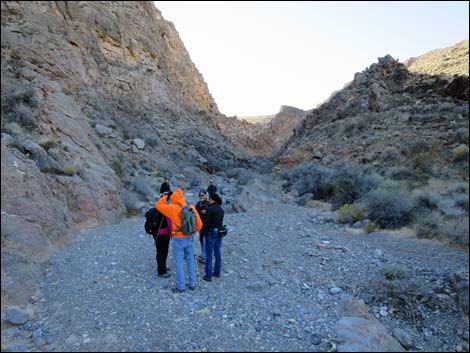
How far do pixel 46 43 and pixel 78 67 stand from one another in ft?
7.87

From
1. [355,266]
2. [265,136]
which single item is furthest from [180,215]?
[265,136]

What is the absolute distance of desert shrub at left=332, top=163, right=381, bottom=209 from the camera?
12797mm

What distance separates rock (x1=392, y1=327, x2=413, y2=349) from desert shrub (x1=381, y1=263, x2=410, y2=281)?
1525 mm

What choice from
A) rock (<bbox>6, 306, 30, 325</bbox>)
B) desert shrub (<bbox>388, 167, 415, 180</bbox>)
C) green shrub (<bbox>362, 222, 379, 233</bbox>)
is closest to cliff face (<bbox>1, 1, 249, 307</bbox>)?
rock (<bbox>6, 306, 30, 325</bbox>)

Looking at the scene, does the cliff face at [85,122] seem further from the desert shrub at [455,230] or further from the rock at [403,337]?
the desert shrub at [455,230]

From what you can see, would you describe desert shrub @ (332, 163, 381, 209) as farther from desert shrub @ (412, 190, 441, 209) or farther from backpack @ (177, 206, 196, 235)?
backpack @ (177, 206, 196, 235)

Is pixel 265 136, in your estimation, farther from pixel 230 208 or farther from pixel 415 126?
pixel 230 208

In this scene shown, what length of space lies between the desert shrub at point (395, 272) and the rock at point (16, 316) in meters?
5.53

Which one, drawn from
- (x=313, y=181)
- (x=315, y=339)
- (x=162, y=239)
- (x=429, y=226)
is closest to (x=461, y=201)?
(x=429, y=226)

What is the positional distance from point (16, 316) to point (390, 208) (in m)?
8.59

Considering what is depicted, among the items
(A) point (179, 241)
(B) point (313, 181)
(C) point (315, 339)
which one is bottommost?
(C) point (315, 339)

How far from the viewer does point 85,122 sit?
519 inches

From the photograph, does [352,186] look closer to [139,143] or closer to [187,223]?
[187,223]

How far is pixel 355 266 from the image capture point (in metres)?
6.76
